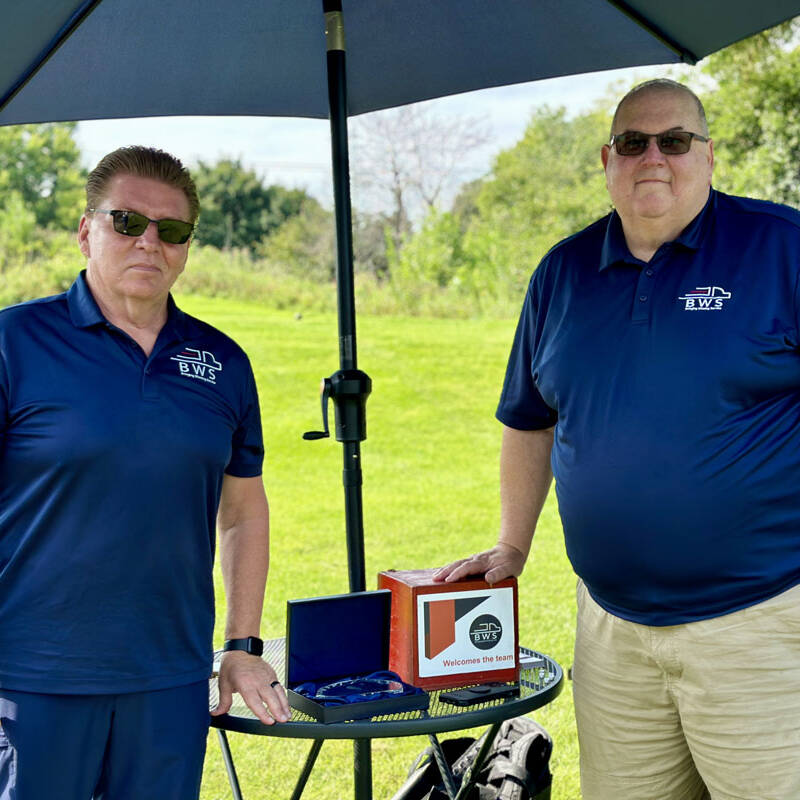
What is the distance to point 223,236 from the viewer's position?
43.0 ft

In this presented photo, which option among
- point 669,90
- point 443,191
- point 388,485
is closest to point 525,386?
point 669,90

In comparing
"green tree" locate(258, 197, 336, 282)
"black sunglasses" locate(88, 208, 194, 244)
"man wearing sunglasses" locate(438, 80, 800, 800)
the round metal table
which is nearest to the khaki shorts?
"man wearing sunglasses" locate(438, 80, 800, 800)

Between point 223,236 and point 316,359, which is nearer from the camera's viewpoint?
point 316,359

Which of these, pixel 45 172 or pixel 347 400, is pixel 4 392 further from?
pixel 45 172

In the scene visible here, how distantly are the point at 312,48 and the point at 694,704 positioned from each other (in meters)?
1.57

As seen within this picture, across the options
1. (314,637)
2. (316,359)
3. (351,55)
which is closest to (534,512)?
(314,637)

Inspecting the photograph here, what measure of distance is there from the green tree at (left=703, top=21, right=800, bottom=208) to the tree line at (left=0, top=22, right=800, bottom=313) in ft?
0.05

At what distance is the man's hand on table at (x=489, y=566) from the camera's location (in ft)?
6.43

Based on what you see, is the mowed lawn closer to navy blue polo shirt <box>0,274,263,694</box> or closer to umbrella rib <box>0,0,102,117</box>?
navy blue polo shirt <box>0,274,263,694</box>

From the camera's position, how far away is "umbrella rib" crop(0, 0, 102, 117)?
197 centimetres

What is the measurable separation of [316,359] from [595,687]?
26.9ft

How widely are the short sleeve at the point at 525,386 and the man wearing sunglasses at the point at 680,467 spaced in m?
0.09

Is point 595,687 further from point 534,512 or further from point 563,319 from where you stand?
point 563,319

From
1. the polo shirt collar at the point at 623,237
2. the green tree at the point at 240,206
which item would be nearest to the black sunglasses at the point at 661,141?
the polo shirt collar at the point at 623,237
